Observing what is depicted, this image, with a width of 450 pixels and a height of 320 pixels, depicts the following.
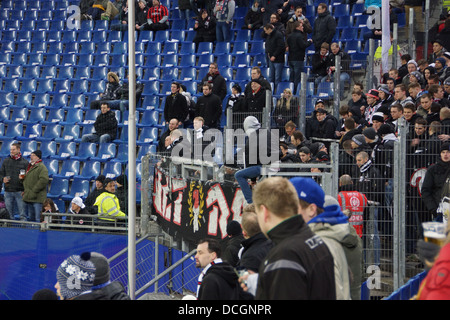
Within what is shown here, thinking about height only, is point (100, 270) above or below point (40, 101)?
below

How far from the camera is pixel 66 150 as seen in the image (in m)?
16.2

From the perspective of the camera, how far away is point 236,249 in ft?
22.4

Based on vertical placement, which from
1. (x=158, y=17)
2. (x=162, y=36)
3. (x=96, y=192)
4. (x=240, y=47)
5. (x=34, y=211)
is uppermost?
(x=158, y=17)

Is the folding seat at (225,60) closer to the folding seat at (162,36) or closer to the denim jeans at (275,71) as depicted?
the denim jeans at (275,71)

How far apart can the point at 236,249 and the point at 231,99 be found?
7705 mm

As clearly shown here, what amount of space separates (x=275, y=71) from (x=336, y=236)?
1192cm

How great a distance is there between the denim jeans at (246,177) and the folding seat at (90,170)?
6936 millimetres

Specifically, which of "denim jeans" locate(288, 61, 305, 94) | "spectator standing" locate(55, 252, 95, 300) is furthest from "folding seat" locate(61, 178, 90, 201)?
"spectator standing" locate(55, 252, 95, 300)

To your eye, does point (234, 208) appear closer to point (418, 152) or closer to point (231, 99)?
point (418, 152)

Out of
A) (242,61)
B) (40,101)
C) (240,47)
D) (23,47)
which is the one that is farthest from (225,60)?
(23,47)

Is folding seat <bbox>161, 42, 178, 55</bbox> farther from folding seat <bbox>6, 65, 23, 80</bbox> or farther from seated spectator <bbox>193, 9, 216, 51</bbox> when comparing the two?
folding seat <bbox>6, 65, 23, 80</bbox>

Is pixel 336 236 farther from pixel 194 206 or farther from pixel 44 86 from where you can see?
pixel 44 86

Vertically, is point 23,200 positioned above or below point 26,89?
below
